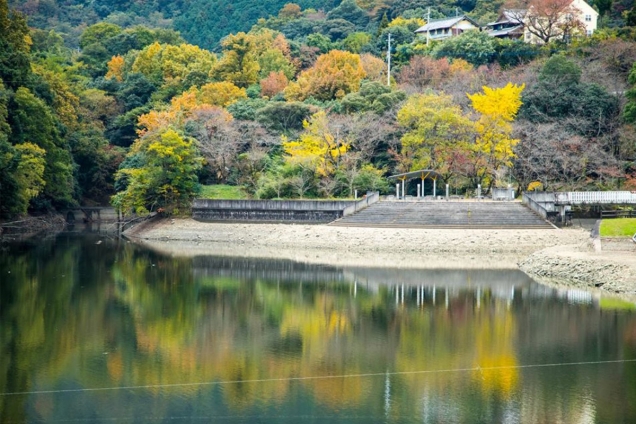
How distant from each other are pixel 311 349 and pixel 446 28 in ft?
230

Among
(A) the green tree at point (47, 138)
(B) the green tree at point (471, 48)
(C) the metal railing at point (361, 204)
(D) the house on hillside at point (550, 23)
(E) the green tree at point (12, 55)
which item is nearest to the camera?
(C) the metal railing at point (361, 204)

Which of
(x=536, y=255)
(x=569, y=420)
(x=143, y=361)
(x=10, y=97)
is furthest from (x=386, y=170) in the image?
(x=569, y=420)

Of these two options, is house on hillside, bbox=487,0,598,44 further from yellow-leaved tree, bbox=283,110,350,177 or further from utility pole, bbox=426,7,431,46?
yellow-leaved tree, bbox=283,110,350,177

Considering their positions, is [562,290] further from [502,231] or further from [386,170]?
[386,170]

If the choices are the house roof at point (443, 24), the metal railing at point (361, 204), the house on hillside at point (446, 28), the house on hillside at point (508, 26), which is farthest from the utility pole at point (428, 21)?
the metal railing at point (361, 204)

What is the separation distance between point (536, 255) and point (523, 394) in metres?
21.7

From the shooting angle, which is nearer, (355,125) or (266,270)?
(266,270)

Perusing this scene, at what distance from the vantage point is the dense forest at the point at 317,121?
182 ft

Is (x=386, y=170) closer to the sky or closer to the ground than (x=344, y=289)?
closer to the sky

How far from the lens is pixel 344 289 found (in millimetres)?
33969

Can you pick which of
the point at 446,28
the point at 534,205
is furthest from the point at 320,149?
the point at 446,28

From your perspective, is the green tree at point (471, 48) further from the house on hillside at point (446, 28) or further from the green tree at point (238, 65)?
the green tree at point (238, 65)

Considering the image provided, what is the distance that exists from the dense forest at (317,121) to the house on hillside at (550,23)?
1622 millimetres

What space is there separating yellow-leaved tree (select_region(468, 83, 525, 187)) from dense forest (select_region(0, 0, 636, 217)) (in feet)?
0.32
